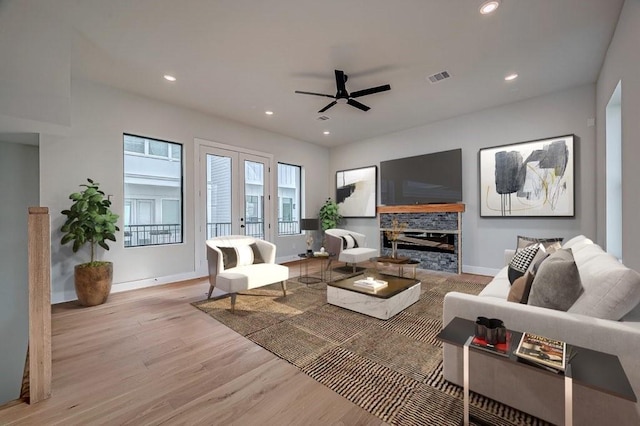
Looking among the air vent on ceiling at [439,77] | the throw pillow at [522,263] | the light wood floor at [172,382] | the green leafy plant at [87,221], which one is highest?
the air vent on ceiling at [439,77]

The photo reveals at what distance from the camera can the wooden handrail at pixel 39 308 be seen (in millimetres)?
1659

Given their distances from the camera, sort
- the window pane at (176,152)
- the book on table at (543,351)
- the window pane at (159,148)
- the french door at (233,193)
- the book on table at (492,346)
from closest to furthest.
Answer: the book on table at (543,351), the book on table at (492,346), the window pane at (159,148), the window pane at (176,152), the french door at (233,193)

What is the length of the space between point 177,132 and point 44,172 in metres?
1.82

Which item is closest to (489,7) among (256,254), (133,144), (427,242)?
(256,254)

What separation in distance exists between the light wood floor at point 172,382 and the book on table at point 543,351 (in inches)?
33.7

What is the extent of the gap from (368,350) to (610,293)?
61.8 inches

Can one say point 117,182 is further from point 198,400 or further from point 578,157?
point 578,157

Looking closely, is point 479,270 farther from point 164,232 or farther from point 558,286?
point 164,232

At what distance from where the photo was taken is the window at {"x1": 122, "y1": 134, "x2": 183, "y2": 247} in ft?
13.7

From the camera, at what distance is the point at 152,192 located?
4.41 meters

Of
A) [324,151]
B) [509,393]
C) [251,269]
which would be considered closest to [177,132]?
[251,269]

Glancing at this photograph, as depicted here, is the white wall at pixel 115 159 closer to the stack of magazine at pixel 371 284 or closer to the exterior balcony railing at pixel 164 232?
the exterior balcony railing at pixel 164 232

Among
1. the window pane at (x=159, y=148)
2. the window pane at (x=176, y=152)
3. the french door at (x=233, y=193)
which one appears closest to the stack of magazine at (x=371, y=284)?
the french door at (x=233, y=193)

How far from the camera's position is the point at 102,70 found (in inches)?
136
